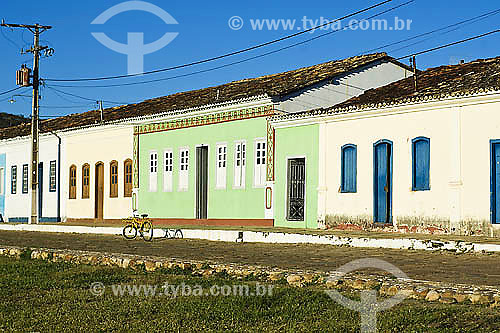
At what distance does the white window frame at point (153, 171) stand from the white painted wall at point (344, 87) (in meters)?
6.82

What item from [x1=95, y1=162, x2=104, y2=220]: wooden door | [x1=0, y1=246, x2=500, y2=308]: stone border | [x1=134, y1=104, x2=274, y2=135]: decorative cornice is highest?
[x1=134, y1=104, x2=274, y2=135]: decorative cornice

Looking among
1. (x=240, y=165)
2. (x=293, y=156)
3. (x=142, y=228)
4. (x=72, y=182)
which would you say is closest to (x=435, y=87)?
(x=293, y=156)

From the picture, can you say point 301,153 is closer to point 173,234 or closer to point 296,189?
point 296,189

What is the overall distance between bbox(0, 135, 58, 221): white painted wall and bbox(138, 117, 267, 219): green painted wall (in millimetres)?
7419

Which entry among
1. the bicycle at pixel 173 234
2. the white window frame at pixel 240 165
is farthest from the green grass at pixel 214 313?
the white window frame at pixel 240 165

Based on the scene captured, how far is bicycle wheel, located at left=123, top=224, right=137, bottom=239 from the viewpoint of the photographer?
66.1ft

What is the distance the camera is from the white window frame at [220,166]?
2416cm

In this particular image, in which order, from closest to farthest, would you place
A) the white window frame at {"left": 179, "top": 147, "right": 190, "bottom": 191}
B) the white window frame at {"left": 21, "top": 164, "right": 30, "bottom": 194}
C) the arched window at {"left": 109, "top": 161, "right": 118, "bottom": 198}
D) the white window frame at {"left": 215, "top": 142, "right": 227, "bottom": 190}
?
the white window frame at {"left": 215, "top": 142, "right": 227, "bottom": 190}
the white window frame at {"left": 179, "top": 147, "right": 190, "bottom": 191}
the arched window at {"left": 109, "top": 161, "right": 118, "bottom": 198}
the white window frame at {"left": 21, "top": 164, "right": 30, "bottom": 194}

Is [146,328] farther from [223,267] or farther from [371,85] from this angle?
[371,85]

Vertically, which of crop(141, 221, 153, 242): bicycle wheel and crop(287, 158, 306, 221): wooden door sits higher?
crop(287, 158, 306, 221): wooden door

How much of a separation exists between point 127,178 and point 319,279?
68.9 ft

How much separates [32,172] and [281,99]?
11.7m

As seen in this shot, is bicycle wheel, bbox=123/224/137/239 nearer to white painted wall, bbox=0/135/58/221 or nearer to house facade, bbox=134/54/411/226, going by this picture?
house facade, bbox=134/54/411/226

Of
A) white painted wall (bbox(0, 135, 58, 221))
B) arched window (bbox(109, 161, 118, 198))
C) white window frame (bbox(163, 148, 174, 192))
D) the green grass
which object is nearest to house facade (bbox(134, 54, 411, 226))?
white window frame (bbox(163, 148, 174, 192))
